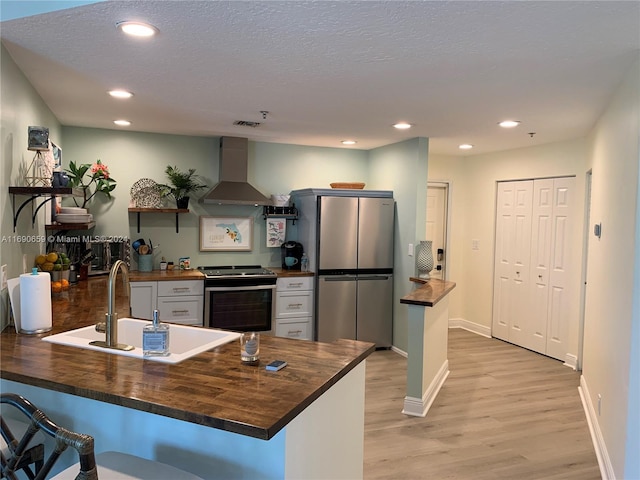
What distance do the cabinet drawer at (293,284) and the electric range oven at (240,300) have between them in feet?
0.26

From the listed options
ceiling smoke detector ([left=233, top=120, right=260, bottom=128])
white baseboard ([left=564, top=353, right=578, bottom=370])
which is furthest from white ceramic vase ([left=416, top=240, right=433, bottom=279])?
ceiling smoke detector ([left=233, top=120, right=260, bottom=128])

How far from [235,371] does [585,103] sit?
119 inches

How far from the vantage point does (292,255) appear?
557cm

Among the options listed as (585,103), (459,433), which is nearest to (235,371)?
(459,433)

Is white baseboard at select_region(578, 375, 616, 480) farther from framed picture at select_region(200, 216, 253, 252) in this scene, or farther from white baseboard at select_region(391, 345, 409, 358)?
framed picture at select_region(200, 216, 253, 252)

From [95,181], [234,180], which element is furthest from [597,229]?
[95,181]

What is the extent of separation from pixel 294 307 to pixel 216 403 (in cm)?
368

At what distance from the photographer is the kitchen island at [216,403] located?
1.58m

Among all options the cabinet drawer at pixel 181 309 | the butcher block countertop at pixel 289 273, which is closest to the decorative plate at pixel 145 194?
the cabinet drawer at pixel 181 309

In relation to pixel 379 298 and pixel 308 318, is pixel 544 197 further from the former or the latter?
pixel 308 318

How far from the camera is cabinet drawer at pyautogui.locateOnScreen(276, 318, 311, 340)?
17.1ft

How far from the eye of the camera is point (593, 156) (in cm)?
420

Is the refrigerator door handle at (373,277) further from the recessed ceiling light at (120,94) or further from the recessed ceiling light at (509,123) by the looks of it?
the recessed ceiling light at (120,94)

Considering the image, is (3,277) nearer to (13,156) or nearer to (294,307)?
(13,156)
